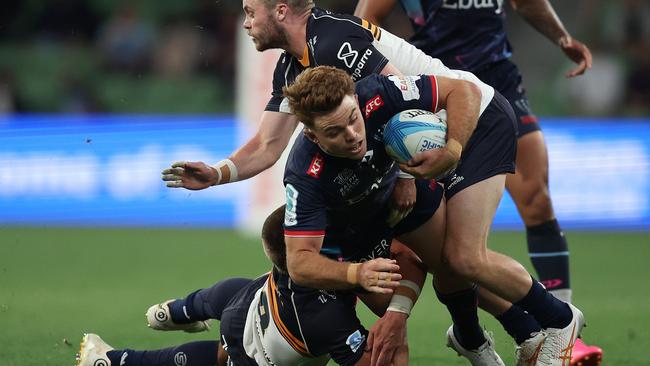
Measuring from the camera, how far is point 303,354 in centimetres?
532

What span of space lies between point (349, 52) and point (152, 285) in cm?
448

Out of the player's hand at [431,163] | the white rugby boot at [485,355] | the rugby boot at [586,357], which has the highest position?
the player's hand at [431,163]

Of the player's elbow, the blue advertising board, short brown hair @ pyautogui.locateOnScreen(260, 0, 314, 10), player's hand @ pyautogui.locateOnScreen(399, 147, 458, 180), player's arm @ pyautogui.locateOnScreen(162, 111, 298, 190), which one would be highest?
short brown hair @ pyautogui.locateOnScreen(260, 0, 314, 10)

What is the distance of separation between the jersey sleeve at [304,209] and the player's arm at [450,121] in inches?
16.1

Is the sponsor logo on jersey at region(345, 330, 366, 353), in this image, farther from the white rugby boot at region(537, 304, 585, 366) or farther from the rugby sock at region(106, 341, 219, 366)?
the white rugby boot at region(537, 304, 585, 366)

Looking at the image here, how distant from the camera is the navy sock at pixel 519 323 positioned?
5926 millimetres

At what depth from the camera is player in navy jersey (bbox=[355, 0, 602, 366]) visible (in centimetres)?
683

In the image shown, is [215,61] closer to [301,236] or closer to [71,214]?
[71,214]

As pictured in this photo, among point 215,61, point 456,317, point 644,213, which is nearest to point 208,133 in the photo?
point 215,61

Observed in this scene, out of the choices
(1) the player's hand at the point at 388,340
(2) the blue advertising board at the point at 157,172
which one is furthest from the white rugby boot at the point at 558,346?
(2) the blue advertising board at the point at 157,172

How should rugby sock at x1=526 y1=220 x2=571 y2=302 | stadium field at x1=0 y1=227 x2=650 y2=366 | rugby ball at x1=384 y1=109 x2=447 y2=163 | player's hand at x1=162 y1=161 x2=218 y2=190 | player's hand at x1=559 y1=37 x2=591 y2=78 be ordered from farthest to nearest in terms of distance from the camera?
player's hand at x1=559 y1=37 x2=591 y2=78 → stadium field at x1=0 y1=227 x2=650 y2=366 → rugby sock at x1=526 y1=220 x2=571 y2=302 → player's hand at x1=162 y1=161 x2=218 y2=190 → rugby ball at x1=384 y1=109 x2=447 y2=163

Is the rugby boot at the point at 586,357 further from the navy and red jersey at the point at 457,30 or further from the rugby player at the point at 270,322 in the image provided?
the navy and red jersey at the point at 457,30

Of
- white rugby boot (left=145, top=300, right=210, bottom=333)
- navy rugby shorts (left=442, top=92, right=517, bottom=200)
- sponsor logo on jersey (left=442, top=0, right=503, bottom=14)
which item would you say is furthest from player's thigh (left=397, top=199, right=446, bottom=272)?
sponsor logo on jersey (left=442, top=0, right=503, bottom=14)

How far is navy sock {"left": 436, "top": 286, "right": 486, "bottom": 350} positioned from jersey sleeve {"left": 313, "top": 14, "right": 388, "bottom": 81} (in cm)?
122
